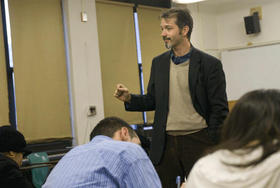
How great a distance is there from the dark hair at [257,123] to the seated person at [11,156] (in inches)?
Answer: 60.3

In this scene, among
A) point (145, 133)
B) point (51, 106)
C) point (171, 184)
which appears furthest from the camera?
point (145, 133)

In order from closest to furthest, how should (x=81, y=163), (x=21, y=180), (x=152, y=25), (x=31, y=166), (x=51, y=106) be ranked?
(x=81, y=163), (x=21, y=180), (x=31, y=166), (x=51, y=106), (x=152, y=25)

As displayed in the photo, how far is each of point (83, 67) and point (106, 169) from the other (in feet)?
12.3

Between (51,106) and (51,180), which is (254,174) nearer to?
(51,180)

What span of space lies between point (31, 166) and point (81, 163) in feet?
9.30

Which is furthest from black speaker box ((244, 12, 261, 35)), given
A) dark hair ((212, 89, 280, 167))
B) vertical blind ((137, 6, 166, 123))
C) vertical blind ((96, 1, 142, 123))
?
dark hair ((212, 89, 280, 167))

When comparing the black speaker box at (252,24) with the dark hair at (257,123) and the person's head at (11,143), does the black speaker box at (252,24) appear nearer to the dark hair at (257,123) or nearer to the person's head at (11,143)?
the person's head at (11,143)

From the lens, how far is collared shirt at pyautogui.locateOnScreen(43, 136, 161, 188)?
1622 millimetres

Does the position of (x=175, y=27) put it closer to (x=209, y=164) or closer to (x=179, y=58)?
(x=179, y=58)

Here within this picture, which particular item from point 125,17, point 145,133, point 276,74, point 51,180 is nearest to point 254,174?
point 51,180

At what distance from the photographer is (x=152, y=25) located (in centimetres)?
631

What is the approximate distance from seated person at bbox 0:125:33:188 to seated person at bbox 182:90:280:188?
1453 millimetres

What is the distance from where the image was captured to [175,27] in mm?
2678

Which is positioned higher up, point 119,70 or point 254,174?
point 119,70
